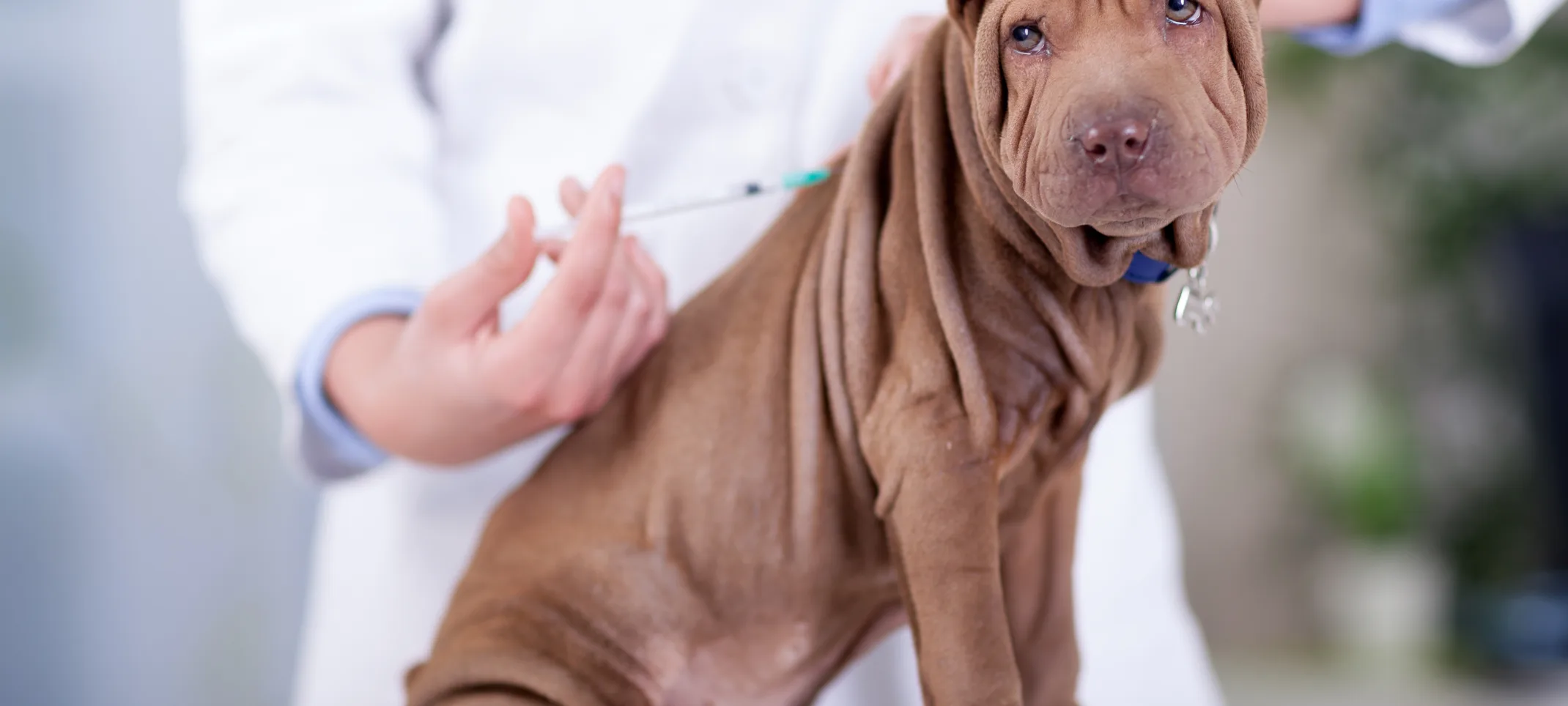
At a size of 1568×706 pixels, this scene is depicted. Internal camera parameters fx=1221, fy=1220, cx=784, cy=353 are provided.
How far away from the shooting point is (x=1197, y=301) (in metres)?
0.70

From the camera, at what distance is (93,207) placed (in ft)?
6.75

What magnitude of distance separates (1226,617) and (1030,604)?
2.74m

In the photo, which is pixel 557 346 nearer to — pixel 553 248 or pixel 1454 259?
pixel 553 248

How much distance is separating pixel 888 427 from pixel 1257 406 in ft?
9.88

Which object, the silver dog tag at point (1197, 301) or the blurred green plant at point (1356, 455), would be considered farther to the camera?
the blurred green plant at point (1356, 455)

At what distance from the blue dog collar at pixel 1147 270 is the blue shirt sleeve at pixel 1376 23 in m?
0.38

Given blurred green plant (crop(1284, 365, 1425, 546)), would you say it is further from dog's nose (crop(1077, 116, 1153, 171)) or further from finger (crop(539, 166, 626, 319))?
dog's nose (crop(1077, 116, 1153, 171))

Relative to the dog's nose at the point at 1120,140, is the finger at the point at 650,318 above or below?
below

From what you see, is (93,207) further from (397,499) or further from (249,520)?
(397,499)

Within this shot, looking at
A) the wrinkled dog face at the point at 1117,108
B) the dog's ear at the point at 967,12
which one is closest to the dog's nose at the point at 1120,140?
the wrinkled dog face at the point at 1117,108

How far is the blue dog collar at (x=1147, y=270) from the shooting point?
2.25 ft

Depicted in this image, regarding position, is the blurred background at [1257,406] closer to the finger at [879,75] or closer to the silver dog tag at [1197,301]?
the finger at [879,75]

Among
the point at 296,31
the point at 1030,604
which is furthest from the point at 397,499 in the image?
the point at 1030,604

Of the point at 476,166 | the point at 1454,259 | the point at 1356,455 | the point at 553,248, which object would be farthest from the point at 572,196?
the point at 1454,259
